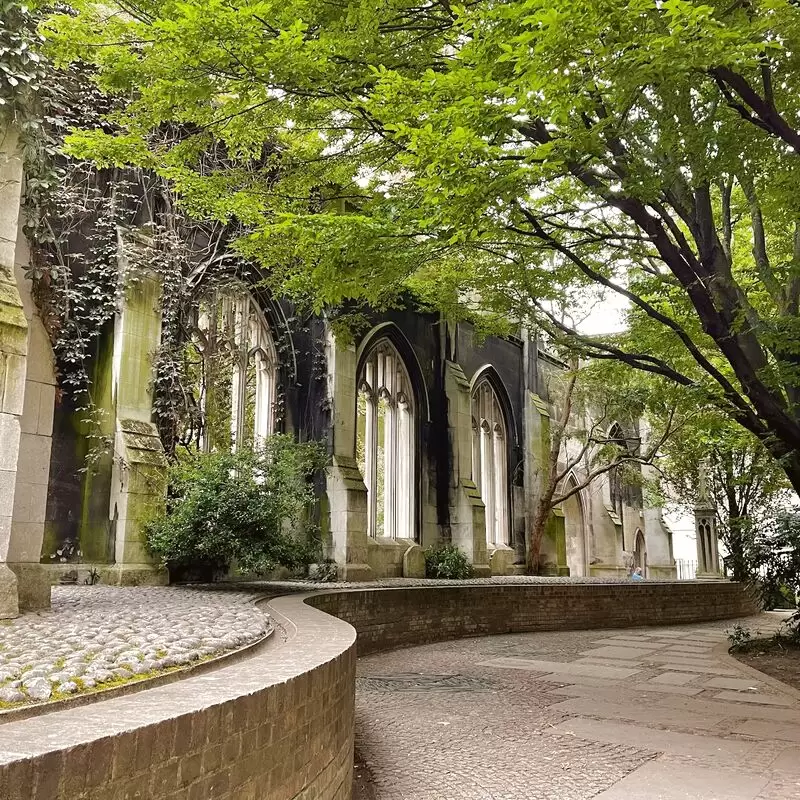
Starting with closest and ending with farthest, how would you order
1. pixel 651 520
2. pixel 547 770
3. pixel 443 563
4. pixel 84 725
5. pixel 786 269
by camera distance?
pixel 84 725, pixel 547 770, pixel 786 269, pixel 443 563, pixel 651 520

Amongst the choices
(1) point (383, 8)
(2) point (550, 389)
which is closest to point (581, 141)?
(1) point (383, 8)

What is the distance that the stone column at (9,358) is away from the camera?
18.7ft

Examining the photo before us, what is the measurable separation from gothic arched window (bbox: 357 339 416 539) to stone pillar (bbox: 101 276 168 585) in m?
5.94

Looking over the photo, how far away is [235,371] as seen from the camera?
44.7 feet

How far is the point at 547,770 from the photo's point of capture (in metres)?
4.73

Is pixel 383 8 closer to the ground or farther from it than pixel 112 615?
farther from it

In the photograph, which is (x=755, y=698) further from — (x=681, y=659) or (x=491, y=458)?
(x=491, y=458)

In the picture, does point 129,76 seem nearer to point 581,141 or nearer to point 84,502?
point 581,141

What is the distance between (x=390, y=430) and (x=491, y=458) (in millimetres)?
4935

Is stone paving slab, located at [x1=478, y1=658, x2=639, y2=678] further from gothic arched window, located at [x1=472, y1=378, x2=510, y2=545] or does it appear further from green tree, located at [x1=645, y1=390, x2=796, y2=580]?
gothic arched window, located at [x1=472, y1=378, x2=510, y2=545]

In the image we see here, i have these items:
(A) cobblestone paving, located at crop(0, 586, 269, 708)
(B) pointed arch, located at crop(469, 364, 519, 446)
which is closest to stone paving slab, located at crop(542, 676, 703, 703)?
(A) cobblestone paving, located at crop(0, 586, 269, 708)

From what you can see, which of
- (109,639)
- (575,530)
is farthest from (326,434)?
(575,530)

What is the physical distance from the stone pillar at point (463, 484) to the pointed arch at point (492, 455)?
1.95 m

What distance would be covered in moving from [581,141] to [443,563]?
11718 millimetres
